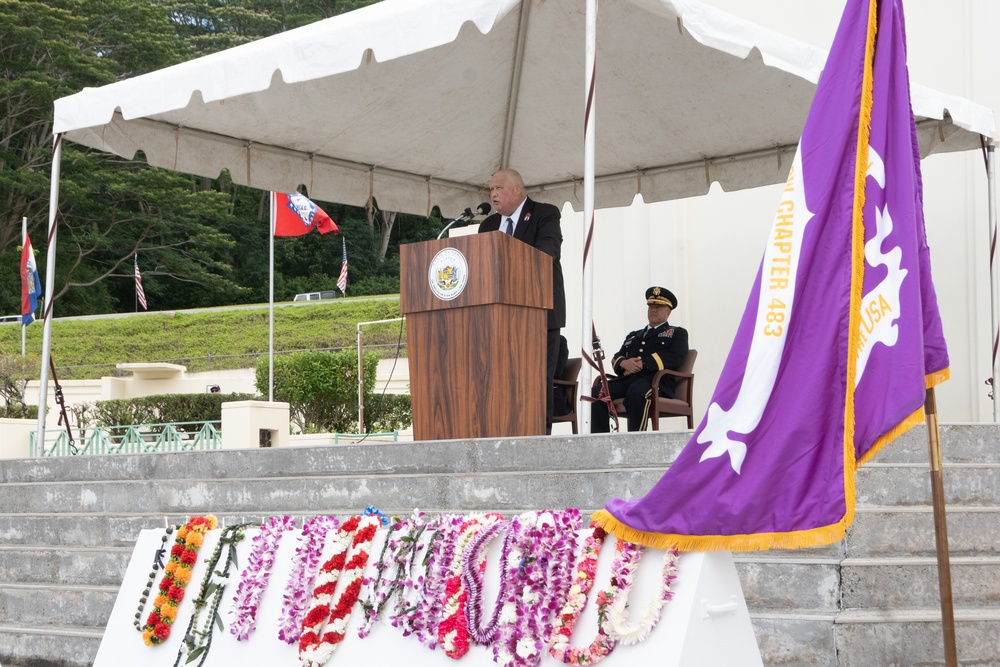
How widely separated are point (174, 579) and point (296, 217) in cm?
1413

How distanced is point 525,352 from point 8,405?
18403 millimetres

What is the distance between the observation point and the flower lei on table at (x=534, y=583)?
3143mm

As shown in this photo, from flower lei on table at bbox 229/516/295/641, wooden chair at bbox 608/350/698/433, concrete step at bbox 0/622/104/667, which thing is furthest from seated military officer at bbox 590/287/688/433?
flower lei on table at bbox 229/516/295/641

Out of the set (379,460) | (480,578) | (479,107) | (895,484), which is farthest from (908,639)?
(479,107)

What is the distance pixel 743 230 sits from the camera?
31.2 feet

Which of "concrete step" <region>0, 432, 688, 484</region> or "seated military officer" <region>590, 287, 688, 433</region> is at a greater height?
"seated military officer" <region>590, 287, 688, 433</region>

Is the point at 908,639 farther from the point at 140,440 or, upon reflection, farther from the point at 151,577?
the point at 140,440

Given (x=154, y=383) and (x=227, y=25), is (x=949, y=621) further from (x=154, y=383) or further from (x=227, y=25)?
(x=227, y=25)

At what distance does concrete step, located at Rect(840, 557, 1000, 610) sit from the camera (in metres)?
3.88

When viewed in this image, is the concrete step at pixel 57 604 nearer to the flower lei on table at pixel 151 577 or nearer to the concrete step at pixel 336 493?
the concrete step at pixel 336 493

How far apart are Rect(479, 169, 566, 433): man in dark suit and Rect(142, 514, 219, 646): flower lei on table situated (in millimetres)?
2898

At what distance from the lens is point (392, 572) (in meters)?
3.52

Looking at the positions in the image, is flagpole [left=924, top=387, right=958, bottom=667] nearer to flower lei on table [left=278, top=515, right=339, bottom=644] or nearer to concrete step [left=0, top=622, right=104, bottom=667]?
flower lei on table [left=278, top=515, right=339, bottom=644]

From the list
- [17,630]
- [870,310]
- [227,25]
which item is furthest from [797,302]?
[227,25]
